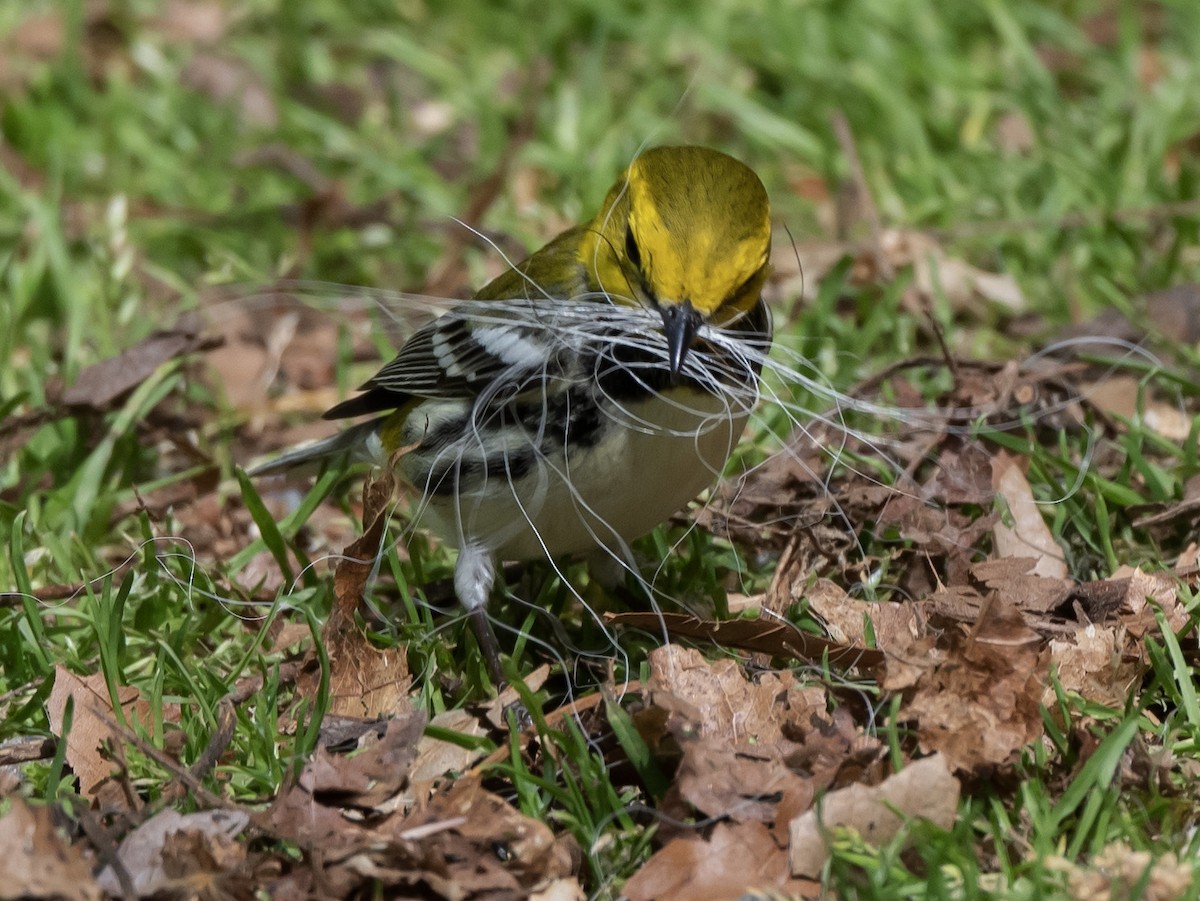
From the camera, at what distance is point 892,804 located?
2570mm

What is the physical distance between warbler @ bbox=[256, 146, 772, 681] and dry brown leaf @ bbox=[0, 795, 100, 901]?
3.28 feet

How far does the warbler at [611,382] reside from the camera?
2.99m

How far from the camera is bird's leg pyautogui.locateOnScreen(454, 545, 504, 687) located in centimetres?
327

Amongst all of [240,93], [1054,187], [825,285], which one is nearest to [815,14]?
[1054,187]

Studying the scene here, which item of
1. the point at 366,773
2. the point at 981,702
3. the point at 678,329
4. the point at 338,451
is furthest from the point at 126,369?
the point at 981,702

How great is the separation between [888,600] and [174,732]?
5.32ft

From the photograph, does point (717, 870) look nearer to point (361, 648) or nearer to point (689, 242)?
point (361, 648)

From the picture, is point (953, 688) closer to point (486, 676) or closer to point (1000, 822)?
point (1000, 822)

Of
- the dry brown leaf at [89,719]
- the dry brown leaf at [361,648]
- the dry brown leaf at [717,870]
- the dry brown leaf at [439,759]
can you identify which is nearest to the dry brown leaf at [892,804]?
the dry brown leaf at [717,870]

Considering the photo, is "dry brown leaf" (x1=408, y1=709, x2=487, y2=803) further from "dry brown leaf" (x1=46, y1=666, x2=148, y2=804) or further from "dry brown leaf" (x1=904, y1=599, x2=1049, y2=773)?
"dry brown leaf" (x1=904, y1=599, x2=1049, y2=773)

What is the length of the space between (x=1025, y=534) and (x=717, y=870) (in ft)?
4.61

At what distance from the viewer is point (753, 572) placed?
148 inches

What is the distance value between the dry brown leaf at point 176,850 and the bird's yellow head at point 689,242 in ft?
3.80

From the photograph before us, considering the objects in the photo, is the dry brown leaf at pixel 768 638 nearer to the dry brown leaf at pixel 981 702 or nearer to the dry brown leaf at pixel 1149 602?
the dry brown leaf at pixel 981 702
